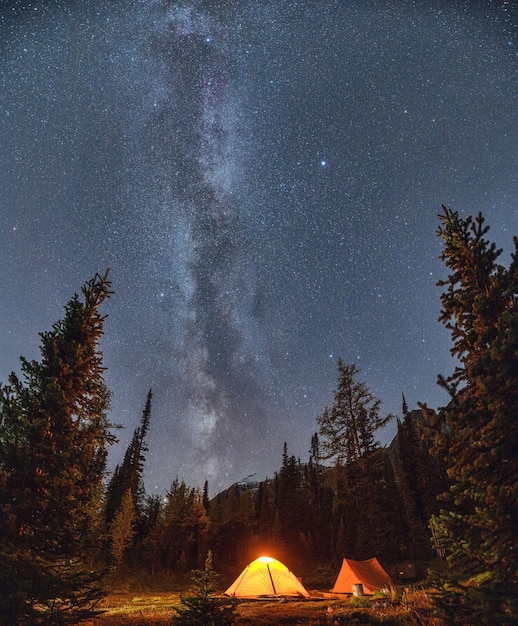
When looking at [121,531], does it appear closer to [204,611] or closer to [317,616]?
[317,616]

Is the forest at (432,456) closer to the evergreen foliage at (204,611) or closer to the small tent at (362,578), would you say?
the evergreen foliage at (204,611)

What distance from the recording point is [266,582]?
19.7 metres

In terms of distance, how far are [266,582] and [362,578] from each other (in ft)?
20.2

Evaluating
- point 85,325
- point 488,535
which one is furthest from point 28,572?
point 488,535

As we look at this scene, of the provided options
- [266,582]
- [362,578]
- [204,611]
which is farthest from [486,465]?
[362,578]

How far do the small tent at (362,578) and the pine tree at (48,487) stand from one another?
17982 mm

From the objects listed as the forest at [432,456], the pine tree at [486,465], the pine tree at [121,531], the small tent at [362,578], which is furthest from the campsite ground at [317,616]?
the pine tree at [121,531]

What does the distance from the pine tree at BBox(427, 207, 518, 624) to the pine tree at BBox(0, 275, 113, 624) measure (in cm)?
743

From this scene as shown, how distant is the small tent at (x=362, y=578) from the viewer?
21781 millimetres

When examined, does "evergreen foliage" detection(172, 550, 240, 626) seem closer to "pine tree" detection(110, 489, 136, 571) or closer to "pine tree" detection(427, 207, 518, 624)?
"pine tree" detection(427, 207, 518, 624)

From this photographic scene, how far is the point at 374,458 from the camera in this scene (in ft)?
106

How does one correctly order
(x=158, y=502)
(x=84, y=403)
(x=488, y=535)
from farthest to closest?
1. (x=158, y=502)
2. (x=84, y=403)
3. (x=488, y=535)

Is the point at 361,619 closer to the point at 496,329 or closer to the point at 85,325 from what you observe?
the point at 496,329

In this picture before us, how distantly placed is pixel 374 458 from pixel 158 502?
1785 inches
